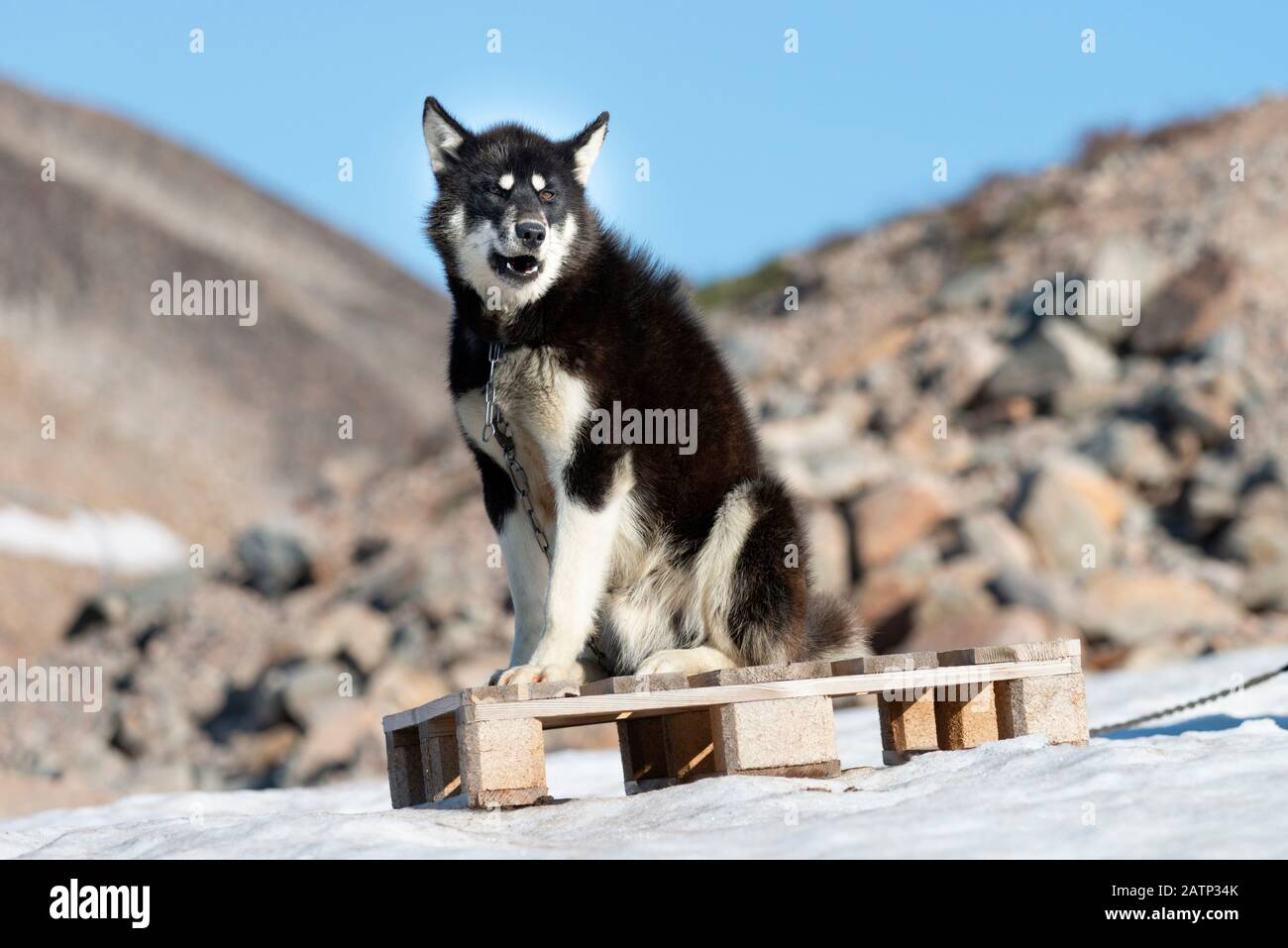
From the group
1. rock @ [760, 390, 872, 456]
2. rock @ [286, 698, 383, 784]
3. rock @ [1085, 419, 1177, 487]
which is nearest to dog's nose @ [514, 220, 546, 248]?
rock @ [286, 698, 383, 784]

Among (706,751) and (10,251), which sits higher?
(10,251)

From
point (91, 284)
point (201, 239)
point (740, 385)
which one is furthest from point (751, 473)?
point (201, 239)

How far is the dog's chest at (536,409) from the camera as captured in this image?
4855 millimetres

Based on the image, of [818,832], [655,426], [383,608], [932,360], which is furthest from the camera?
[932,360]

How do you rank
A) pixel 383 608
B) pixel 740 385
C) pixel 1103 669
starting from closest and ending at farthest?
1. pixel 740 385
2. pixel 1103 669
3. pixel 383 608

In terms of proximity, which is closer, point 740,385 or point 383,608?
point 740,385

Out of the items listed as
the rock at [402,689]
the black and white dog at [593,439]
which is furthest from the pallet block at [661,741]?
the rock at [402,689]

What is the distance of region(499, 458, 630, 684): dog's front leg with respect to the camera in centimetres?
480

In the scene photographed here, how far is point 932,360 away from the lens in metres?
18.2

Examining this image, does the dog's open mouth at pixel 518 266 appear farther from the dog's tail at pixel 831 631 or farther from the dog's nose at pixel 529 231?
the dog's tail at pixel 831 631

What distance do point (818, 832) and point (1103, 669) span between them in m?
8.54

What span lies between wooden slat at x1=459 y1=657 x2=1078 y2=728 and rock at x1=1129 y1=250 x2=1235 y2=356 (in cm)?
1317

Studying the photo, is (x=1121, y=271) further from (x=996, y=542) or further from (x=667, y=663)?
(x=667, y=663)

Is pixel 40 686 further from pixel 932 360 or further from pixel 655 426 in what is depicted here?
pixel 655 426
